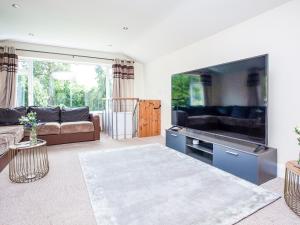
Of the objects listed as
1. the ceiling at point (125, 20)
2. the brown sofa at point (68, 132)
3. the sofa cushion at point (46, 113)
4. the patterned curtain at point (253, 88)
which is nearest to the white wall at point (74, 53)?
the ceiling at point (125, 20)

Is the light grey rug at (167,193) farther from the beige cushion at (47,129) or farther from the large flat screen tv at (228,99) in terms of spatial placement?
the beige cushion at (47,129)

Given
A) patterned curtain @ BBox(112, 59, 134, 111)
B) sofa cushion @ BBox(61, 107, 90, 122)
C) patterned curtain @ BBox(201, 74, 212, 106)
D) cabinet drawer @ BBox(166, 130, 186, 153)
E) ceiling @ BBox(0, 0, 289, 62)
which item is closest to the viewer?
ceiling @ BBox(0, 0, 289, 62)

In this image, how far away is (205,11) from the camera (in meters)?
2.76

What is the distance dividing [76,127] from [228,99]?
127 inches

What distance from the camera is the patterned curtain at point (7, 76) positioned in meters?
4.30

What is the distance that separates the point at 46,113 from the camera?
4.39 metres

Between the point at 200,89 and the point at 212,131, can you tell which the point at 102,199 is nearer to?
the point at 212,131

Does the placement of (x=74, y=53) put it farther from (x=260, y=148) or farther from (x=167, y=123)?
(x=260, y=148)

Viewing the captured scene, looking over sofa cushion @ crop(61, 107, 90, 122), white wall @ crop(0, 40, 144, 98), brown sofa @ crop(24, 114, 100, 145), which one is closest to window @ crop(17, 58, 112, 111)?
white wall @ crop(0, 40, 144, 98)

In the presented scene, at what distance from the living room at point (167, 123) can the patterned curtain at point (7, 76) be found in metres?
0.02

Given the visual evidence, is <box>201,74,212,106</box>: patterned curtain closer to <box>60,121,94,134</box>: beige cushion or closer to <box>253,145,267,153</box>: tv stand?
<box>253,145,267,153</box>: tv stand

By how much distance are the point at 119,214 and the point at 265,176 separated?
1.72 meters

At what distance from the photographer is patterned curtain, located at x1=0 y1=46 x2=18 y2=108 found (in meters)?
4.30

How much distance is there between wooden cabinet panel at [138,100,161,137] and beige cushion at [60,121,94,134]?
Result: 129cm
